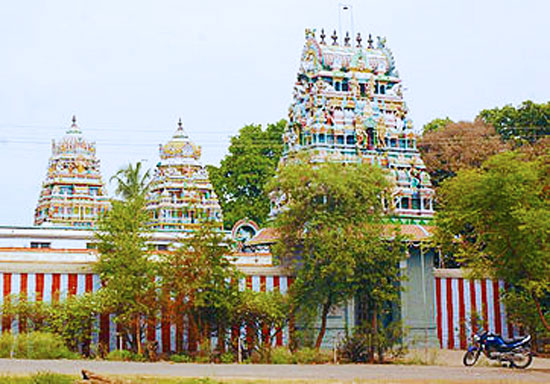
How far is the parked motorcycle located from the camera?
74.1ft

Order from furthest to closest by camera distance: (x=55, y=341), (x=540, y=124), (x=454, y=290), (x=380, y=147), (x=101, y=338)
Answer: (x=540, y=124), (x=380, y=147), (x=454, y=290), (x=101, y=338), (x=55, y=341)

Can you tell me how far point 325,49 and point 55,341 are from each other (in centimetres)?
1957

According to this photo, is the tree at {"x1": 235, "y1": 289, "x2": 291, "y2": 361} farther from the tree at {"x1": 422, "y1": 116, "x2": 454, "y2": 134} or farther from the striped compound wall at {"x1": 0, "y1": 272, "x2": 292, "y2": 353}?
the tree at {"x1": 422, "y1": 116, "x2": 454, "y2": 134}

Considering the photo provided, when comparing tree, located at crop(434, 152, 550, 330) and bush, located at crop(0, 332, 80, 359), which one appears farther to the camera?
tree, located at crop(434, 152, 550, 330)

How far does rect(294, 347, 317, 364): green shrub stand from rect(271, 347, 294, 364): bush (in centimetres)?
15

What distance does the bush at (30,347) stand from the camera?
2147 centimetres

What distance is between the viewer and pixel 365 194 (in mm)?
24781

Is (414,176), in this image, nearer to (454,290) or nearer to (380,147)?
(380,147)

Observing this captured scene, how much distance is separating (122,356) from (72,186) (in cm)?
3712

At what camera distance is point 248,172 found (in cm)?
5838

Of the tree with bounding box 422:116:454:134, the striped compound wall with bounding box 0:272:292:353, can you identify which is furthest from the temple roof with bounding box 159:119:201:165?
the striped compound wall with bounding box 0:272:292:353

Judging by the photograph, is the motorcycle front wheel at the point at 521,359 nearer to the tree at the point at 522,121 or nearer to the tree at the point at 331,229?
the tree at the point at 331,229

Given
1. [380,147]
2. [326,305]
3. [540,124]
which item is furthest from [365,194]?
[540,124]

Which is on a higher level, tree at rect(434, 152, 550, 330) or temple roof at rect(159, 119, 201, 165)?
temple roof at rect(159, 119, 201, 165)
